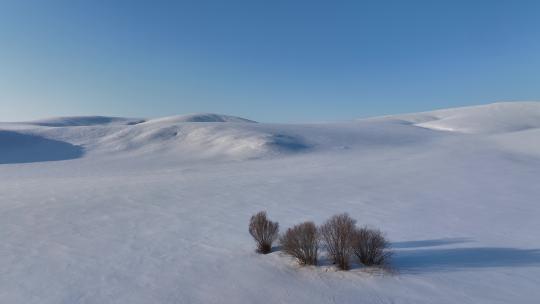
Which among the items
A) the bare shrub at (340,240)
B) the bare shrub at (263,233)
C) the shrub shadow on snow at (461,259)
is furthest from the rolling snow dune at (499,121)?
the bare shrub at (340,240)

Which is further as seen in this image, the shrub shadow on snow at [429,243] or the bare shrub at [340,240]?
the shrub shadow on snow at [429,243]

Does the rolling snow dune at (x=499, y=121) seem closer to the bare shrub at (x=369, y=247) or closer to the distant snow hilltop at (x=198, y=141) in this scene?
the distant snow hilltop at (x=198, y=141)

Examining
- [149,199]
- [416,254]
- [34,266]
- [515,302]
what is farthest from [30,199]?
[515,302]

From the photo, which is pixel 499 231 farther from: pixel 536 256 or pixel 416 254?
pixel 416 254

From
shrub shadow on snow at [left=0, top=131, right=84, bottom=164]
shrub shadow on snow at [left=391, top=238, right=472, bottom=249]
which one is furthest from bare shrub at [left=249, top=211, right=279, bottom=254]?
shrub shadow on snow at [left=0, top=131, right=84, bottom=164]

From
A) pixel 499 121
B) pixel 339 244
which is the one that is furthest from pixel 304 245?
pixel 499 121

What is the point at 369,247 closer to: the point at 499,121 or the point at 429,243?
the point at 429,243

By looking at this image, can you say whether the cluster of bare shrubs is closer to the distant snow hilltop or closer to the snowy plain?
the snowy plain
